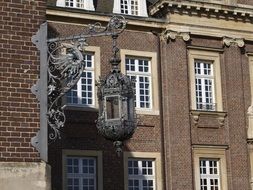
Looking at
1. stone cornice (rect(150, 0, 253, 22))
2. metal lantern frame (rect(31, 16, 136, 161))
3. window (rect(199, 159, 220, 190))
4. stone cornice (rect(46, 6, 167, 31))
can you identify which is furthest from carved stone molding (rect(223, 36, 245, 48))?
metal lantern frame (rect(31, 16, 136, 161))

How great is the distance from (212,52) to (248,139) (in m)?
3.64

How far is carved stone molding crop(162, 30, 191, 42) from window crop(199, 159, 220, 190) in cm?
464

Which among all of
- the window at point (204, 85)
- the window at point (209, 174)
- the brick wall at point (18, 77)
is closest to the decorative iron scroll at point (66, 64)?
the brick wall at point (18, 77)

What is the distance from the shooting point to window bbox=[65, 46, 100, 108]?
2248cm

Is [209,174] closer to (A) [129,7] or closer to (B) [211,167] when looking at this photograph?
(B) [211,167]

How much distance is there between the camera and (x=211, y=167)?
24000 millimetres

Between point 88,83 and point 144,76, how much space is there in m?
2.22

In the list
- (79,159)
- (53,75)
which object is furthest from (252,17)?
(53,75)

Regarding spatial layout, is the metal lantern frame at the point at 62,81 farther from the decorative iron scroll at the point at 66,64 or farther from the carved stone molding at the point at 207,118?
the carved stone molding at the point at 207,118

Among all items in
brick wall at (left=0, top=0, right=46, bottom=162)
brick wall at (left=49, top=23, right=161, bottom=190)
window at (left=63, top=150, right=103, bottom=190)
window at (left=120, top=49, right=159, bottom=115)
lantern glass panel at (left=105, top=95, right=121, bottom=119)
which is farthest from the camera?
window at (left=120, top=49, right=159, bottom=115)

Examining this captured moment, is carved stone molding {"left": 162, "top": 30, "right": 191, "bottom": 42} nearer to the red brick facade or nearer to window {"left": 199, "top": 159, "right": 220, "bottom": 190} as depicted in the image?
the red brick facade

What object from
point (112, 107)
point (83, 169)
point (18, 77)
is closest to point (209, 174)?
point (83, 169)

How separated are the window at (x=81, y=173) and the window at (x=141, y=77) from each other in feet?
9.49

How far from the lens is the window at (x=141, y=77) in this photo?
23.4 metres
